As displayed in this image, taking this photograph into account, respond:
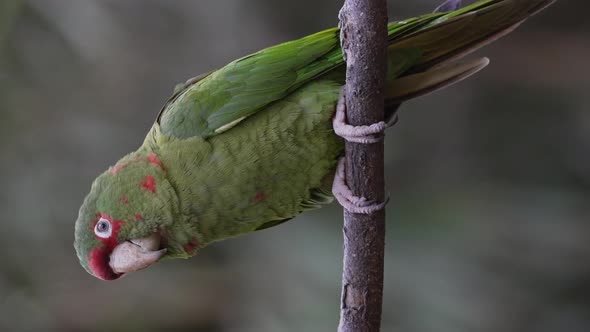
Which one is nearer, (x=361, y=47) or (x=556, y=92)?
(x=361, y=47)

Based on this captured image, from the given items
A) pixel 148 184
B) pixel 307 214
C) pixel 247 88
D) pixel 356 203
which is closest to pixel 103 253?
pixel 148 184

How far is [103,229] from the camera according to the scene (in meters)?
1.61

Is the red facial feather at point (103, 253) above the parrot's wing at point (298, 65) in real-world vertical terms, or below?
below

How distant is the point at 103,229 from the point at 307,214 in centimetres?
169

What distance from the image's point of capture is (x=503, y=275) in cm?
280

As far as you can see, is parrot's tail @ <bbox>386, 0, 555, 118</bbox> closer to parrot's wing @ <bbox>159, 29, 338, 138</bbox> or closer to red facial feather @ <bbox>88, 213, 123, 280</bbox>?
parrot's wing @ <bbox>159, 29, 338, 138</bbox>

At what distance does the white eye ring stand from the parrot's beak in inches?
1.9

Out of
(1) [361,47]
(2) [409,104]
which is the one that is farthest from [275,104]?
(2) [409,104]

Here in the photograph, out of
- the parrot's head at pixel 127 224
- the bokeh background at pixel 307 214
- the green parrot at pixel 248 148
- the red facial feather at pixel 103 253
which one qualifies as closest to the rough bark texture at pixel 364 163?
the green parrot at pixel 248 148

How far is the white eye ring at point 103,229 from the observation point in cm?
160

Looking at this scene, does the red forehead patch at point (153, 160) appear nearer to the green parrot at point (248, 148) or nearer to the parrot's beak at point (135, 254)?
the green parrot at point (248, 148)

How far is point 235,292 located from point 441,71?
213cm

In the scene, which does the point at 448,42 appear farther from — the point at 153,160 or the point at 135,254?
the point at 135,254

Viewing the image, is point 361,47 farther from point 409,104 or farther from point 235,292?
point 235,292
